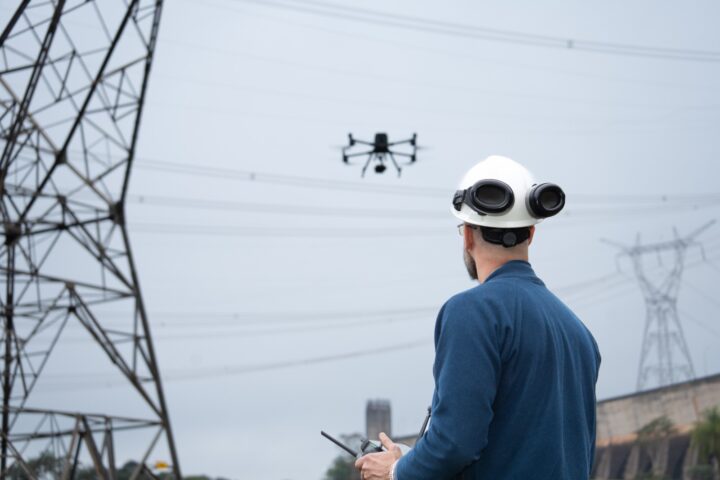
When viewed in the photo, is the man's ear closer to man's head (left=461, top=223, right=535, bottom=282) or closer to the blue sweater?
man's head (left=461, top=223, right=535, bottom=282)

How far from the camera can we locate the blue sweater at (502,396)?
3545 millimetres

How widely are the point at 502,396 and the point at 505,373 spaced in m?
0.09

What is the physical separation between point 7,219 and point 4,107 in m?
2.87

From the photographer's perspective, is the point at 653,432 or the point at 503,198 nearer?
the point at 503,198

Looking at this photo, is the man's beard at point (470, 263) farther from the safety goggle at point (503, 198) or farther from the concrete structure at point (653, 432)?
the concrete structure at point (653, 432)

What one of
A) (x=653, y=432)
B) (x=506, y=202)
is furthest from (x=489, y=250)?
(x=653, y=432)

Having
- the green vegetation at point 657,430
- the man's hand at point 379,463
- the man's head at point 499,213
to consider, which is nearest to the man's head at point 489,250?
the man's head at point 499,213

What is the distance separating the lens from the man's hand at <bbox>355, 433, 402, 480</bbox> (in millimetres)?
3867

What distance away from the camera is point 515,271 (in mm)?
3971

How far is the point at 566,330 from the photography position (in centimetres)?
393

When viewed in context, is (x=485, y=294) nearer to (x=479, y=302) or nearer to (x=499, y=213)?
(x=479, y=302)

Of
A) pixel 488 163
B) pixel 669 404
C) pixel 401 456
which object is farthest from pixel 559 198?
pixel 669 404

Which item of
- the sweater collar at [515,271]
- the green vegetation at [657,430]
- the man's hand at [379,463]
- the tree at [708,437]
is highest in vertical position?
the green vegetation at [657,430]

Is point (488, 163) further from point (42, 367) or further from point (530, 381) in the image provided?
point (42, 367)
